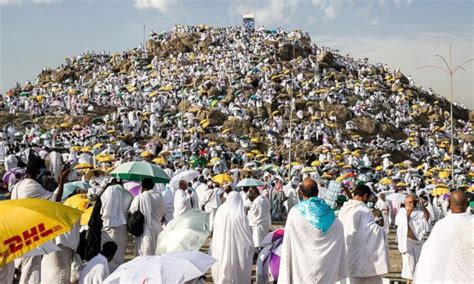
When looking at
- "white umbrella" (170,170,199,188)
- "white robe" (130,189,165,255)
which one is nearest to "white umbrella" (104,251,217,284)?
"white robe" (130,189,165,255)

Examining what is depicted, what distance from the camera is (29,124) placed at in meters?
33.4

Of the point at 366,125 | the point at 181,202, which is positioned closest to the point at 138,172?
the point at 181,202

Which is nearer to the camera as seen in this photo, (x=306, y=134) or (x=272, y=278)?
(x=272, y=278)

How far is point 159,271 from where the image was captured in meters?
3.77

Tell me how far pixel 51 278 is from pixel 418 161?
119ft

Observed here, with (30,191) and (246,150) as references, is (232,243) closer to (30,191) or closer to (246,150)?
(30,191)

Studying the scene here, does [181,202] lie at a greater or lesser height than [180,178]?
lesser

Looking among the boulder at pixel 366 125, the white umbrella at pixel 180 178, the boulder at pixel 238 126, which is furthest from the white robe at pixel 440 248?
the boulder at pixel 366 125

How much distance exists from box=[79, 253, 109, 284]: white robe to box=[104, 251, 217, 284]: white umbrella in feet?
3.43

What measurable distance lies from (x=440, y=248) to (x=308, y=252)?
1.15 meters

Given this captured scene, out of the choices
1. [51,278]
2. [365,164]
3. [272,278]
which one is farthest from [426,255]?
[365,164]

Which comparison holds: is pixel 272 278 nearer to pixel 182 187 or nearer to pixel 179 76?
pixel 182 187

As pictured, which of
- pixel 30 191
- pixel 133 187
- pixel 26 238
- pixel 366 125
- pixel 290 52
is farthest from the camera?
pixel 290 52

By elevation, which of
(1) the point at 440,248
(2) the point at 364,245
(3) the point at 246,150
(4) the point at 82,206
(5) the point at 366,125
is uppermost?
(5) the point at 366,125
